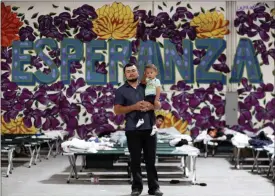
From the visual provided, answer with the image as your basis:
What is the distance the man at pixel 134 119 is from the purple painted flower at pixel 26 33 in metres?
7.86

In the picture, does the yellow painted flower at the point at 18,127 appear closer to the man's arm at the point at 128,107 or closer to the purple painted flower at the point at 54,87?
the purple painted flower at the point at 54,87

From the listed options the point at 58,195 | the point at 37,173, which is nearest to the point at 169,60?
the point at 37,173

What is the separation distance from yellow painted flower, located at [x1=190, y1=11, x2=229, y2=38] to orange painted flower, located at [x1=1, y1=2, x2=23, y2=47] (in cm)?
420

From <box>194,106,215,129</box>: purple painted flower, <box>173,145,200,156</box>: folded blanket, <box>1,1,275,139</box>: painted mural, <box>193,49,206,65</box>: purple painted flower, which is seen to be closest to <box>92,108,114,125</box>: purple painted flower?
<box>1,1,275,139</box>: painted mural

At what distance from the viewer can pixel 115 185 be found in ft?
21.4

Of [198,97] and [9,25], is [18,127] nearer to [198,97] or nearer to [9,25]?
[9,25]

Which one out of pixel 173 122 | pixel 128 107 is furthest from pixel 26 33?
pixel 128 107

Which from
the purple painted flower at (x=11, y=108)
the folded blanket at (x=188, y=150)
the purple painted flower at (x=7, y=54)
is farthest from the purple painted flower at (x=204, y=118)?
the folded blanket at (x=188, y=150)

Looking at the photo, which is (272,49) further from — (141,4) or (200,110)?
(141,4)

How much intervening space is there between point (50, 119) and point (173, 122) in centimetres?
293

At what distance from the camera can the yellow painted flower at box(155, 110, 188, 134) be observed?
12453 mm

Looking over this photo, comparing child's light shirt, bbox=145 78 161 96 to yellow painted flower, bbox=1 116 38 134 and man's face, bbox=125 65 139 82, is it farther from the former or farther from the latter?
yellow painted flower, bbox=1 116 38 134

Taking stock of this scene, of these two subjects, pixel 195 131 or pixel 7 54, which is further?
pixel 7 54

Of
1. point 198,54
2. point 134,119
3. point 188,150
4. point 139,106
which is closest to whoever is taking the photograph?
point 139,106
